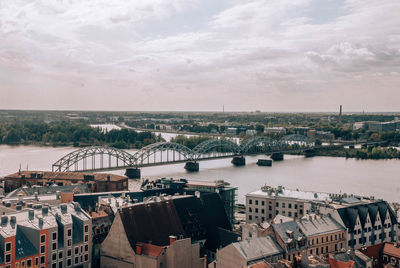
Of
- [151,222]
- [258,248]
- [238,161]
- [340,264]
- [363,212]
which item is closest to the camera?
[340,264]

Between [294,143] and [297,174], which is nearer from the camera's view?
[297,174]

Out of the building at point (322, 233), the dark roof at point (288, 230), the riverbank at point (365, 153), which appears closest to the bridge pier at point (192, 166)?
the riverbank at point (365, 153)

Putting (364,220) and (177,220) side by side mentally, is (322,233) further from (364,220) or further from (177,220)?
(177,220)

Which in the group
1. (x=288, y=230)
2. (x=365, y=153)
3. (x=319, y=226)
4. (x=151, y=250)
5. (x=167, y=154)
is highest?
(x=288, y=230)

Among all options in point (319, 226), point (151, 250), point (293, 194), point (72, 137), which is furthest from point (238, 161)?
point (151, 250)

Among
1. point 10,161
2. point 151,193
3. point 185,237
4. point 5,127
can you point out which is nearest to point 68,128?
point 5,127

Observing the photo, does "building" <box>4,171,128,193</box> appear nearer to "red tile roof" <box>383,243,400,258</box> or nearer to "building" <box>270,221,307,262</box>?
"building" <box>270,221,307,262</box>
